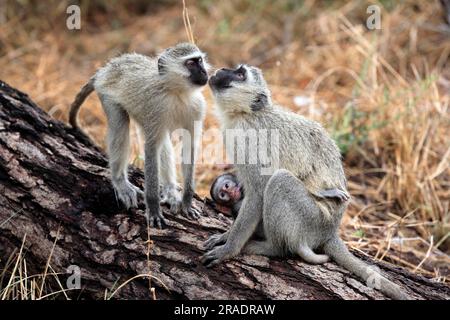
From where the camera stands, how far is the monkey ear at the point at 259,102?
4105 millimetres

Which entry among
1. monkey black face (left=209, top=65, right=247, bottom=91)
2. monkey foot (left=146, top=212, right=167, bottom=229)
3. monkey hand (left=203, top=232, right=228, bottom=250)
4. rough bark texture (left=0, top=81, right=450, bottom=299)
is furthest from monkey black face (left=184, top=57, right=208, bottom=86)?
monkey hand (left=203, top=232, right=228, bottom=250)

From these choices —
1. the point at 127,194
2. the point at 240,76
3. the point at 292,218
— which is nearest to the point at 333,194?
the point at 292,218

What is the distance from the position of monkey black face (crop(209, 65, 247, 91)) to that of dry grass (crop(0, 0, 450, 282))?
0.36m

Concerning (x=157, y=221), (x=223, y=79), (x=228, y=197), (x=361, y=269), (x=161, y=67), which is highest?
(x=161, y=67)

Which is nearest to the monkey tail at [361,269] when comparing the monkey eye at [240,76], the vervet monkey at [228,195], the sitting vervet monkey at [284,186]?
the sitting vervet monkey at [284,186]

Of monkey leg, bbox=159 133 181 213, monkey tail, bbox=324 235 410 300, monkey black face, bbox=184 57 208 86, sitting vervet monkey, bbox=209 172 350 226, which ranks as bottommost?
A: monkey tail, bbox=324 235 410 300

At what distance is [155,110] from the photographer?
4.37m

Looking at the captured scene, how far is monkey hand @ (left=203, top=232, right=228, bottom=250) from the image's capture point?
12.2ft

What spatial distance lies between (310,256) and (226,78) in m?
1.30

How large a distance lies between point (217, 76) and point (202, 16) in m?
5.50

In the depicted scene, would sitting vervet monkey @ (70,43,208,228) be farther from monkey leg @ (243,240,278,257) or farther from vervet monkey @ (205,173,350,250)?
monkey leg @ (243,240,278,257)

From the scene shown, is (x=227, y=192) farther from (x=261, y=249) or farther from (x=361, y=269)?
(x=361, y=269)

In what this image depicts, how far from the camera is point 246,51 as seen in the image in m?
8.73
